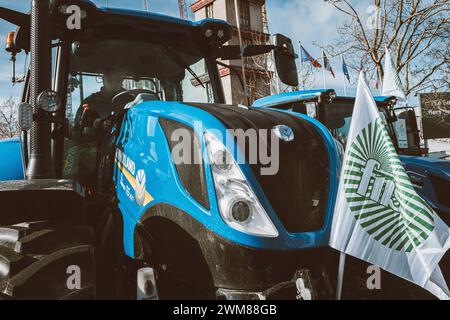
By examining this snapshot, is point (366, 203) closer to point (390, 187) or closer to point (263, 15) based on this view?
point (390, 187)

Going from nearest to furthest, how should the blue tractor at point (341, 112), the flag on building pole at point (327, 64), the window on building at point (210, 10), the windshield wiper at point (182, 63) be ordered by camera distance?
the windshield wiper at point (182, 63) < the blue tractor at point (341, 112) < the flag on building pole at point (327, 64) < the window on building at point (210, 10)

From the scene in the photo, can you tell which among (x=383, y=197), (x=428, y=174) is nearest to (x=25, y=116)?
(x=383, y=197)

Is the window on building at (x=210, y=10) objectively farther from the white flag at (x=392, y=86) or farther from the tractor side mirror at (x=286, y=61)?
the tractor side mirror at (x=286, y=61)

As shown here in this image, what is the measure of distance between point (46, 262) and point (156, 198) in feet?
2.19

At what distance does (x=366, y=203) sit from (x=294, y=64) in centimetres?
167

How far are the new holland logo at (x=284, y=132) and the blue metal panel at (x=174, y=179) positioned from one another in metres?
0.30

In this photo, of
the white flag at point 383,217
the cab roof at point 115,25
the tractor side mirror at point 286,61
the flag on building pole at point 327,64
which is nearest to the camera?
the white flag at point 383,217

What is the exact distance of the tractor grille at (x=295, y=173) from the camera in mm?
2316

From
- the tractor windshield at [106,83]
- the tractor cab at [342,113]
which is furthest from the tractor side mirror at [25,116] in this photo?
the tractor cab at [342,113]

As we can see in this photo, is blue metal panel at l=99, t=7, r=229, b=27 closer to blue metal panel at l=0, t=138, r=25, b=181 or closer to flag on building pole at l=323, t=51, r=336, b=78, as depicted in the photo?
blue metal panel at l=0, t=138, r=25, b=181

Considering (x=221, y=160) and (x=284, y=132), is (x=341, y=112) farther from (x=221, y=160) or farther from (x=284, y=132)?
(x=221, y=160)

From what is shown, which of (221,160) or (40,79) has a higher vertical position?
(40,79)

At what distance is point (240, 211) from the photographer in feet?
7.18

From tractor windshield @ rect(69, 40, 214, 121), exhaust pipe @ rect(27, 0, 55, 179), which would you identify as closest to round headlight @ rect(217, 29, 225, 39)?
tractor windshield @ rect(69, 40, 214, 121)
